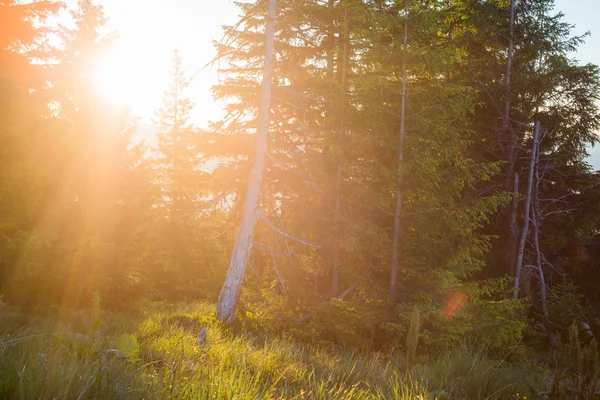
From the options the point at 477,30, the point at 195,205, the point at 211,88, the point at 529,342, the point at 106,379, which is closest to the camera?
the point at 106,379

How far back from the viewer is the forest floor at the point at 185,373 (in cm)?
277

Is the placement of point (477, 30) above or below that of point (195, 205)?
above

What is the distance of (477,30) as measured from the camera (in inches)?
568

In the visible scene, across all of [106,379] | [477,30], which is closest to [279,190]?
[106,379]

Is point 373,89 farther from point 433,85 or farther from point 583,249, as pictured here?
point 583,249

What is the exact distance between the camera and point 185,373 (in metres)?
3.91

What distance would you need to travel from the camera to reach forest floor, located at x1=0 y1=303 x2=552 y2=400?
9.09 feet

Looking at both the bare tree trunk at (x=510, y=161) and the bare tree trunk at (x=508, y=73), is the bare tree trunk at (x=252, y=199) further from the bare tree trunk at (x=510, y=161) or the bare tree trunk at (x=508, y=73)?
the bare tree trunk at (x=508, y=73)

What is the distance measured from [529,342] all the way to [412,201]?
783cm

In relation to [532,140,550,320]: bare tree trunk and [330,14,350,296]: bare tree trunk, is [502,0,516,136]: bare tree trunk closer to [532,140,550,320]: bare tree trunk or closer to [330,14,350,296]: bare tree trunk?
[532,140,550,320]: bare tree trunk

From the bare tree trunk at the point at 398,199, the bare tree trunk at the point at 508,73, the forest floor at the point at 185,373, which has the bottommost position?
the forest floor at the point at 185,373

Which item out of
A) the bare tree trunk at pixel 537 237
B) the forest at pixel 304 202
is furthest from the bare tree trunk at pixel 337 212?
the bare tree trunk at pixel 537 237

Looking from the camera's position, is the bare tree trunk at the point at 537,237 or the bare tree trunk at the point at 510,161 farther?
the bare tree trunk at the point at 510,161

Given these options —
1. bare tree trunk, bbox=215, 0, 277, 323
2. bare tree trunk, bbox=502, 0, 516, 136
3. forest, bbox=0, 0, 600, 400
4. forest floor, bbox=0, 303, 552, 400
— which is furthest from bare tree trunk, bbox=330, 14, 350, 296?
bare tree trunk, bbox=502, 0, 516, 136
